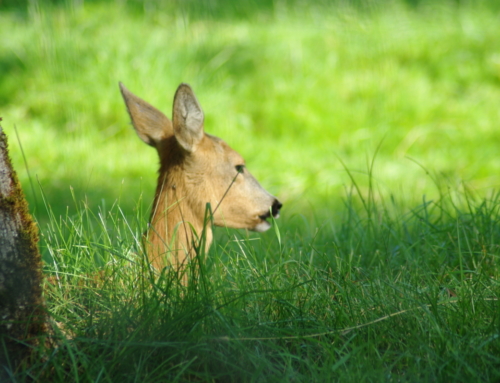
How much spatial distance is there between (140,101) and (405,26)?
5.36 m

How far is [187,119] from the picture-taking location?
321cm

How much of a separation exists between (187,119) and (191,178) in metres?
0.30

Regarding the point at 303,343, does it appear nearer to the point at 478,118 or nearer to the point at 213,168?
the point at 213,168

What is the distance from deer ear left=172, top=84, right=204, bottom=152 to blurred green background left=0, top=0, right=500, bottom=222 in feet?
6.56

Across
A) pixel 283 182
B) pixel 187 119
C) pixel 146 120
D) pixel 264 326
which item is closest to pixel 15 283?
pixel 264 326

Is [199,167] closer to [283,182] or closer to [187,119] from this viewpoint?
[187,119]

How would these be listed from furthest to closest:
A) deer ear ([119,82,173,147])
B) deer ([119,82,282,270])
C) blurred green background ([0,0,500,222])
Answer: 1. blurred green background ([0,0,500,222])
2. deer ear ([119,82,173,147])
3. deer ([119,82,282,270])

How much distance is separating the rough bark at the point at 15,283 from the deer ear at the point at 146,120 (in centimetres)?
136

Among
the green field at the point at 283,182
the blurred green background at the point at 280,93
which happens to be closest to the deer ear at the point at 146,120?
the green field at the point at 283,182

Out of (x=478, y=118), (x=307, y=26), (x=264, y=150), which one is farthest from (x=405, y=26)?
(x=264, y=150)

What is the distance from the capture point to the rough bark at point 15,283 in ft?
6.42

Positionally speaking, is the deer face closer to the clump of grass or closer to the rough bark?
the clump of grass

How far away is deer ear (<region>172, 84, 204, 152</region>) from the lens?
10.2 feet

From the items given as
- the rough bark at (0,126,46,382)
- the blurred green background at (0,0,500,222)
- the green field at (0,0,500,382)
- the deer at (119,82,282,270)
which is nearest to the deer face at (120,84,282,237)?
the deer at (119,82,282,270)
